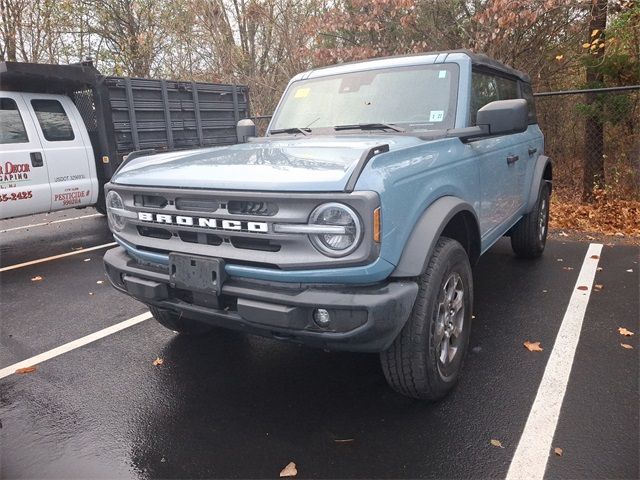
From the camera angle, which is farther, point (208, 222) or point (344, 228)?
point (208, 222)

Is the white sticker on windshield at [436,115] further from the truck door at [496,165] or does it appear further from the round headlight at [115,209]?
the round headlight at [115,209]

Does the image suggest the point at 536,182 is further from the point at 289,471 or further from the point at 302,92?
the point at 289,471

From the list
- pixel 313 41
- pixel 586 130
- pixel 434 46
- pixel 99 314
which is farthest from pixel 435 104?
pixel 313 41

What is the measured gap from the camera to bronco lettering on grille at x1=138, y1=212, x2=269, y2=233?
2.33 meters

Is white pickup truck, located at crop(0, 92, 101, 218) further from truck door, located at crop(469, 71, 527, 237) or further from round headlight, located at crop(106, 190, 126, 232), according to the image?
truck door, located at crop(469, 71, 527, 237)

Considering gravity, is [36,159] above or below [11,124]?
below

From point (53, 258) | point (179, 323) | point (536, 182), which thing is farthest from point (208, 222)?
point (53, 258)

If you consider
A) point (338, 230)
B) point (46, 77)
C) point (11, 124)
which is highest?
point (46, 77)

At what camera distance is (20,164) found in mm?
6418

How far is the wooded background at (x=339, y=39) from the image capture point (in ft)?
27.0

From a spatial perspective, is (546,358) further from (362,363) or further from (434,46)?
(434,46)

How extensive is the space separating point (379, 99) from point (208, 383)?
2345mm

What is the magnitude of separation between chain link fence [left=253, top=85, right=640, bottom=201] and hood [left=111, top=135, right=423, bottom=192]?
6443 millimetres

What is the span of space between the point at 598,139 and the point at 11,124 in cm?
946
